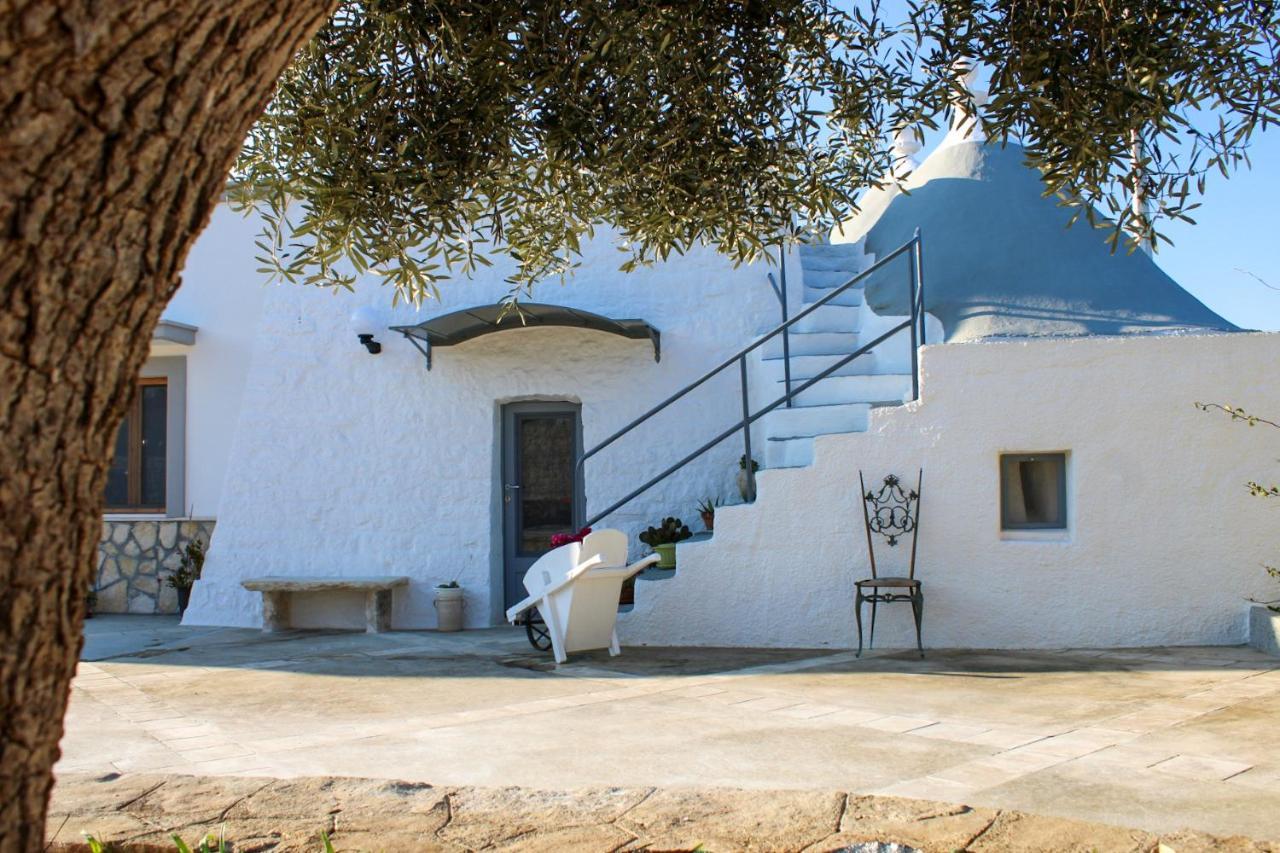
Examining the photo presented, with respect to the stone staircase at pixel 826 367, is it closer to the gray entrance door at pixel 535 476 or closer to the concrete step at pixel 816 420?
the concrete step at pixel 816 420

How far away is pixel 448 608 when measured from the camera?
10.1 meters

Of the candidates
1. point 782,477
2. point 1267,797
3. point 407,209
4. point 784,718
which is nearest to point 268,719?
point 784,718

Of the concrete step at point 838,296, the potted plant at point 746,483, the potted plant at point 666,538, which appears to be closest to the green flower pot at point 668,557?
the potted plant at point 666,538

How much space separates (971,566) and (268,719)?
490cm

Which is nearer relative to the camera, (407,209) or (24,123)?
(24,123)

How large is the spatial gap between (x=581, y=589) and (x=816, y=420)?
8.13ft

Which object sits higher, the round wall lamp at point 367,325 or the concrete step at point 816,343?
the round wall lamp at point 367,325

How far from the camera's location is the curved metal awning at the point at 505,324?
962 centimetres

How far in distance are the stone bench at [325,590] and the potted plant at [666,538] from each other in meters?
2.46

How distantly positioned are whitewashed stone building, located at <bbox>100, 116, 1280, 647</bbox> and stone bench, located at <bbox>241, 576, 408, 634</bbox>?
20cm

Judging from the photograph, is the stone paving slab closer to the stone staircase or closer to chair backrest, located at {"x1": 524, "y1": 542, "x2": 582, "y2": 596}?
chair backrest, located at {"x1": 524, "y1": 542, "x2": 582, "y2": 596}

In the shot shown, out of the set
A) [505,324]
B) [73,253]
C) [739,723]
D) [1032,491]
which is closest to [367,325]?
[505,324]

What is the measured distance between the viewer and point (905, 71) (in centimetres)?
477

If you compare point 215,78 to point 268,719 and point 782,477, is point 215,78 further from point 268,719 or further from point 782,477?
point 782,477
